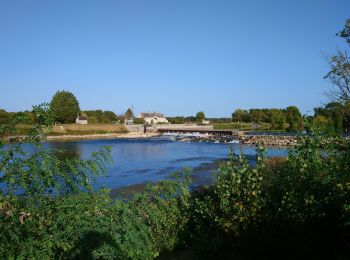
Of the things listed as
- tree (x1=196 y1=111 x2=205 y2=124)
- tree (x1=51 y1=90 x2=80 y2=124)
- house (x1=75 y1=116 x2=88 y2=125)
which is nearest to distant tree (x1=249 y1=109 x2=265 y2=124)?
tree (x1=196 y1=111 x2=205 y2=124)

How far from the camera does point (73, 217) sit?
4.94m

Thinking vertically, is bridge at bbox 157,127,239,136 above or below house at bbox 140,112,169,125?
below

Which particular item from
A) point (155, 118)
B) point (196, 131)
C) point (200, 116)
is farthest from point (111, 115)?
point (196, 131)

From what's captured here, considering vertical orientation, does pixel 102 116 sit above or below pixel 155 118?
above

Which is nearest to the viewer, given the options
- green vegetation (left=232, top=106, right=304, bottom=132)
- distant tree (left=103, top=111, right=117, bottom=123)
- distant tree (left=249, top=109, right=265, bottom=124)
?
green vegetation (left=232, top=106, right=304, bottom=132)

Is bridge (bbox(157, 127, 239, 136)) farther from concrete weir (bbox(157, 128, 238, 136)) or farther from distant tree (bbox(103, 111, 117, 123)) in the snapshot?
distant tree (bbox(103, 111, 117, 123))

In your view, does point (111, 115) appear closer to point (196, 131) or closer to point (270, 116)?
point (196, 131)

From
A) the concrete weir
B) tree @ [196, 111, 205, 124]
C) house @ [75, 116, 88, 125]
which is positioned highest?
tree @ [196, 111, 205, 124]

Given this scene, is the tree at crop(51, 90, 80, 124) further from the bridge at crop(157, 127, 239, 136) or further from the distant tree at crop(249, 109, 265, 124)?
the distant tree at crop(249, 109, 265, 124)

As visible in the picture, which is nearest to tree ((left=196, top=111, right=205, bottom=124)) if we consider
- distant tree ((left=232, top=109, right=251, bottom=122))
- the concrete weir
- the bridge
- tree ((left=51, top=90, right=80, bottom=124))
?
distant tree ((left=232, top=109, right=251, bottom=122))

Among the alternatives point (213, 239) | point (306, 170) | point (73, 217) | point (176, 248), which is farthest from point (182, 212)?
point (73, 217)

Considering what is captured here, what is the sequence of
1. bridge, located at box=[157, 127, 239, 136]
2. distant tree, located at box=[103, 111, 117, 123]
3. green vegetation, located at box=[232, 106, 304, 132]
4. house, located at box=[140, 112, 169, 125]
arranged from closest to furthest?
bridge, located at box=[157, 127, 239, 136] → green vegetation, located at box=[232, 106, 304, 132] → distant tree, located at box=[103, 111, 117, 123] → house, located at box=[140, 112, 169, 125]

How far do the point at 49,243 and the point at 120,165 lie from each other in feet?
96.5

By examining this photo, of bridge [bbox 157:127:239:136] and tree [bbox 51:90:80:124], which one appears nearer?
bridge [bbox 157:127:239:136]
